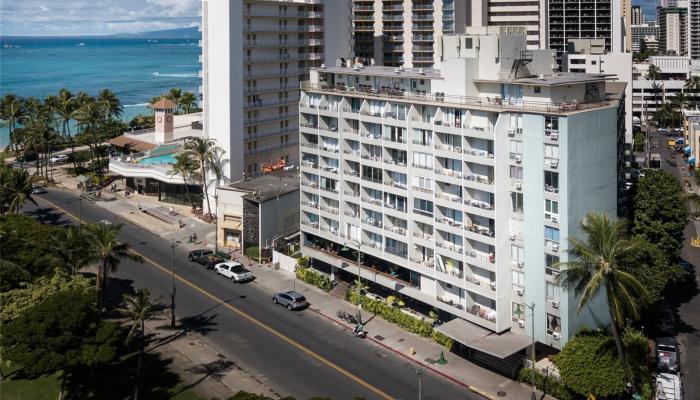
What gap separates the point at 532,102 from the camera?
5981 centimetres

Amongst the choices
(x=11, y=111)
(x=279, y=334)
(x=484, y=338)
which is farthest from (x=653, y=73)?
(x=279, y=334)

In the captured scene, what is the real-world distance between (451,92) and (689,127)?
101 metres

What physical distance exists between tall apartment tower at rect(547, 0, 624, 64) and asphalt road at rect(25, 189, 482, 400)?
138029mm

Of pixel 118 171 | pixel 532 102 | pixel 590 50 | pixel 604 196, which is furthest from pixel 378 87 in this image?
pixel 590 50

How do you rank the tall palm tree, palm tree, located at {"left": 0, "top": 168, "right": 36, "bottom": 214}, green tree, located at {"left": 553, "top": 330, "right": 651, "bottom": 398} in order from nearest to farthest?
green tree, located at {"left": 553, "top": 330, "right": 651, "bottom": 398}, the tall palm tree, palm tree, located at {"left": 0, "top": 168, "right": 36, "bottom": 214}

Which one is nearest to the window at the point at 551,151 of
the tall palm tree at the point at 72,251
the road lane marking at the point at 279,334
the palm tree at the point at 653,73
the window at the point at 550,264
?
the window at the point at 550,264

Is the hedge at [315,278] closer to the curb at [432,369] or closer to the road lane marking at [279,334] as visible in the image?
Result: the curb at [432,369]

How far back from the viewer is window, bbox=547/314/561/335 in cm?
5709

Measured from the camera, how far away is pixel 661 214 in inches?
2746

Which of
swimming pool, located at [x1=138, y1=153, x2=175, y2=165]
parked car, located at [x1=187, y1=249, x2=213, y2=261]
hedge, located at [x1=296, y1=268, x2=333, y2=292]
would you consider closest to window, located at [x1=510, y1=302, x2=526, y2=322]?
hedge, located at [x1=296, y1=268, x2=333, y2=292]

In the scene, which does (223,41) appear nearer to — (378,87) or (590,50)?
(378,87)

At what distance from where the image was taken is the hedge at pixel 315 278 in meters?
77.0

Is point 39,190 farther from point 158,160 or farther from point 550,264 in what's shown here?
point 550,264

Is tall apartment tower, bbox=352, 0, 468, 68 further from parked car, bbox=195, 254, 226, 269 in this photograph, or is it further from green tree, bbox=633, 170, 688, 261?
green tree, bbox=633, 170, 688, 261
